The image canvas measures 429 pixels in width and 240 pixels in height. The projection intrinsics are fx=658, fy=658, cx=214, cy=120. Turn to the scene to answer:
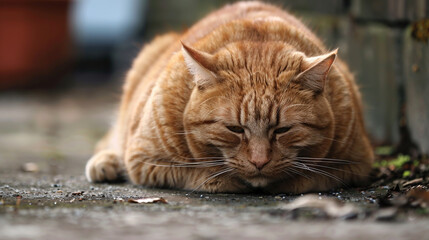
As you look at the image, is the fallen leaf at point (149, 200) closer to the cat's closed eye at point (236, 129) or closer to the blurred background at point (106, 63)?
the cat's closed eye at point (236, 129)

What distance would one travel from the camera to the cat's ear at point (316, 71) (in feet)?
10.5

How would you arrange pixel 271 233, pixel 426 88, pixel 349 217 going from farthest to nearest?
1. pixel 426 88
2. pixel 349 217
3. pixel 271 233

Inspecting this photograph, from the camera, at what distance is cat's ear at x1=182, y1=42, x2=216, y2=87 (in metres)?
3.25

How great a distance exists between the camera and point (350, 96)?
3727mm

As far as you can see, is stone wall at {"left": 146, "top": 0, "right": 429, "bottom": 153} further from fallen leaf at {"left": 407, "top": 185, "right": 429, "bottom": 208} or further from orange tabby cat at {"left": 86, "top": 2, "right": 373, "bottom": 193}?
fallen leaf at {"left": 407, "top": 185, "right": 429, "bottom": 208}

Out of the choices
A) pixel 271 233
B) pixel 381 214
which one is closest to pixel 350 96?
pixel 381 214

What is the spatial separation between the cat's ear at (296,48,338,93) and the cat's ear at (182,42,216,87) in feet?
1.45

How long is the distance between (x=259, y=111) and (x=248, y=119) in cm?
7

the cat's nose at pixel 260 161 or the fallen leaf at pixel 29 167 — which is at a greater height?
the fallen leaf at pixel 29 167

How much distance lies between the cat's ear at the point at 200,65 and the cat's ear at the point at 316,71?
44 cm

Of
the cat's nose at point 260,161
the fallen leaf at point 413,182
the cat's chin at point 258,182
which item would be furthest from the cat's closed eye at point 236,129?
the fallen leaf at point 413,182

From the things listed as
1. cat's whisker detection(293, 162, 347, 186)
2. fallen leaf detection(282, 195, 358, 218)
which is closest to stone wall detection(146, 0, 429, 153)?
cat's whisker detection(293, 162, 347, 186)

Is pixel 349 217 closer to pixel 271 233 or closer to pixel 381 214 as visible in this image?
pixel 381 214

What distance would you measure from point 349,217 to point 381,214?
0.13m
